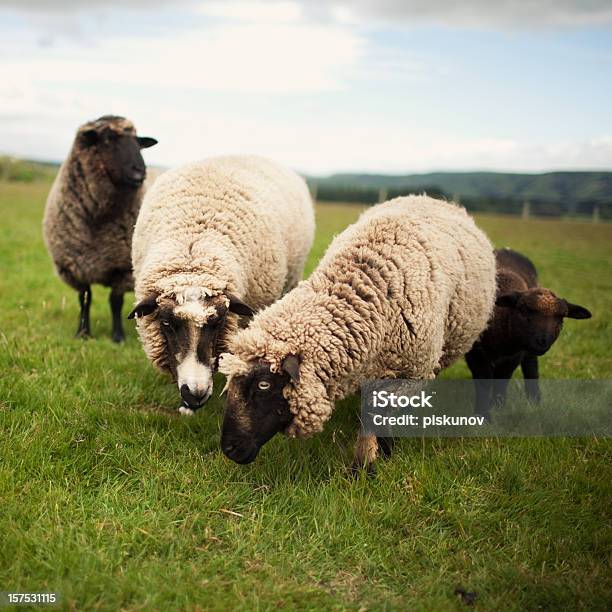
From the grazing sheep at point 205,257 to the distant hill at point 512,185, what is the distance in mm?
4588

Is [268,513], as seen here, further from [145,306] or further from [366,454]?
[145,306]

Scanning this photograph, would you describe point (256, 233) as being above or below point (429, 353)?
above

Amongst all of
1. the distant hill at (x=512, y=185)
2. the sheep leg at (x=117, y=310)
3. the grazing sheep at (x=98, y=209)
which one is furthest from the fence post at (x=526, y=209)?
the sheep leg at (x=117, y=310)

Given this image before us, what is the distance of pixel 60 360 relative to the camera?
486cm

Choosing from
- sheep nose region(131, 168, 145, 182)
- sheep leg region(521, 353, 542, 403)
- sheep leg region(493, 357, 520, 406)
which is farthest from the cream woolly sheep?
sheep nose region(131, 168, 145, 182)

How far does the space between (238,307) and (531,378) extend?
2772mm

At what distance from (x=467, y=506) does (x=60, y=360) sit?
3325 mm

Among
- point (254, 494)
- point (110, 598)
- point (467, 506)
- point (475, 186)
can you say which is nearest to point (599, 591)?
point (467, 506)

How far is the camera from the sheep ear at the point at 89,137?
5699mm

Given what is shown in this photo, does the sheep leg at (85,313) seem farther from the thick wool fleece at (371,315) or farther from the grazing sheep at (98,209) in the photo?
the thick wool fleece at (371,315)

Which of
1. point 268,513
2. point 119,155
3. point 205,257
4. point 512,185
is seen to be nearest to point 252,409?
point 268,513

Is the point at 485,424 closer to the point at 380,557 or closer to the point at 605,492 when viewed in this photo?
the point at 605,492

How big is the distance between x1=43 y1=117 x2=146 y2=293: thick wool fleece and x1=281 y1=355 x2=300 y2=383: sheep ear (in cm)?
346

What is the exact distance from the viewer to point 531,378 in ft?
17.1
